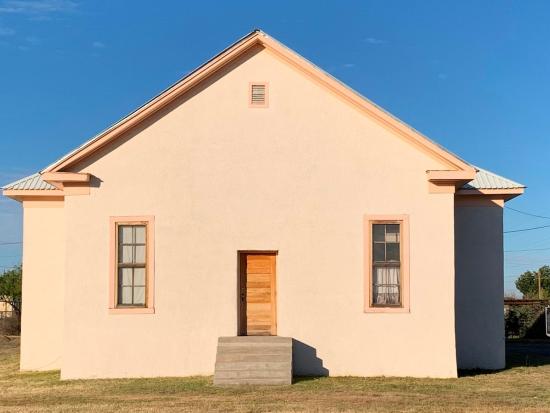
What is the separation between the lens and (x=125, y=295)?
16422 millimetres

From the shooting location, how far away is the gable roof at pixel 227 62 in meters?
16.2

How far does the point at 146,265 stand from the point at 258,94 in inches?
175

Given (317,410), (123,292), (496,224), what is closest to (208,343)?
(123,292)

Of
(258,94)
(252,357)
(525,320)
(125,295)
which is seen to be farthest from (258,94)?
(525,320)

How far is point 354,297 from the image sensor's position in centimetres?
1628

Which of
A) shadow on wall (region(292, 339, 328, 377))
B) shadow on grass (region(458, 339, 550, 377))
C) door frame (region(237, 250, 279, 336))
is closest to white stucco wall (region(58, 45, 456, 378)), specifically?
shadow on wall (region(292, 339, 328, 377))

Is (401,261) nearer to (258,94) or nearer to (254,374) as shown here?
(254,374)

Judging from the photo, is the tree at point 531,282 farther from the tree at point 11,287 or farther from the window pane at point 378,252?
the window pane at point 378,252

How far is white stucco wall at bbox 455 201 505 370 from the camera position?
18609 millimetres

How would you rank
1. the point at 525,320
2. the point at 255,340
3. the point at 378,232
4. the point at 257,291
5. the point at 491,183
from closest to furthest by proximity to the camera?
1. the point at 255,340
2. the point at 378,232
3. the point at 257,291
4. the point at 491,183
5. the point at 525,320

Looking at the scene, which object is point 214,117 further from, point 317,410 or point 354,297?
point 317,410

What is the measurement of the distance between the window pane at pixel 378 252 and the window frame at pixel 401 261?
0.10 meters

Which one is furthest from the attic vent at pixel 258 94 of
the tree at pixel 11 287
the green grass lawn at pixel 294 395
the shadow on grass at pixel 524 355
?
the tree at pixel 11 287

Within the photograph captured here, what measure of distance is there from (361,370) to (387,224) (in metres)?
3.16
